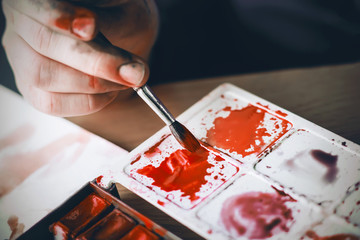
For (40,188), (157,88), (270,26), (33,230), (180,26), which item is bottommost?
(33,230)

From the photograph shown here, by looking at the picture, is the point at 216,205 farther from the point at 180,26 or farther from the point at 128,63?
the point at 180,26

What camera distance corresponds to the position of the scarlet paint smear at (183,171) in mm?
670

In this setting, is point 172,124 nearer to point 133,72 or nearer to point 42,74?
point 133,72

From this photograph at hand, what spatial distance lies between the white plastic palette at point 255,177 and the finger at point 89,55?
161 millimetres

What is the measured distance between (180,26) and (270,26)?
1.30ft

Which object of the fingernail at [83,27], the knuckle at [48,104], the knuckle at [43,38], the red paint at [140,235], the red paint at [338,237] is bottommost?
the red paint at [140,235]

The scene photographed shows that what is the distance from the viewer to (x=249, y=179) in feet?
2.19

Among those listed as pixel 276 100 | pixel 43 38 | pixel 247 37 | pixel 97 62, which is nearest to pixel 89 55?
pixel 97 62

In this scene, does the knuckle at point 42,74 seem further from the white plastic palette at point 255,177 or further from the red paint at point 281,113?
the red paint at point 281,113

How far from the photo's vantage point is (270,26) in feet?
4.07

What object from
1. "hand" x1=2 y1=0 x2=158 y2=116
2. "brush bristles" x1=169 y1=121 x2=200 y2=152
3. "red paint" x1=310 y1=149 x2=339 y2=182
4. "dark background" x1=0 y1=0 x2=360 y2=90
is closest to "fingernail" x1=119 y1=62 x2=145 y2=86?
"hand" x1=2 y1=0 x2=158 y2=116

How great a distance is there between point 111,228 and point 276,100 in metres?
0.50

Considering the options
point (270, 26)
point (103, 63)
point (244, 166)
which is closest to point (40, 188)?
point (103, 63)

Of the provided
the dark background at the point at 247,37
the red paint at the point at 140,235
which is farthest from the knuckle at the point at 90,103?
the dark background at the point at 247,37
